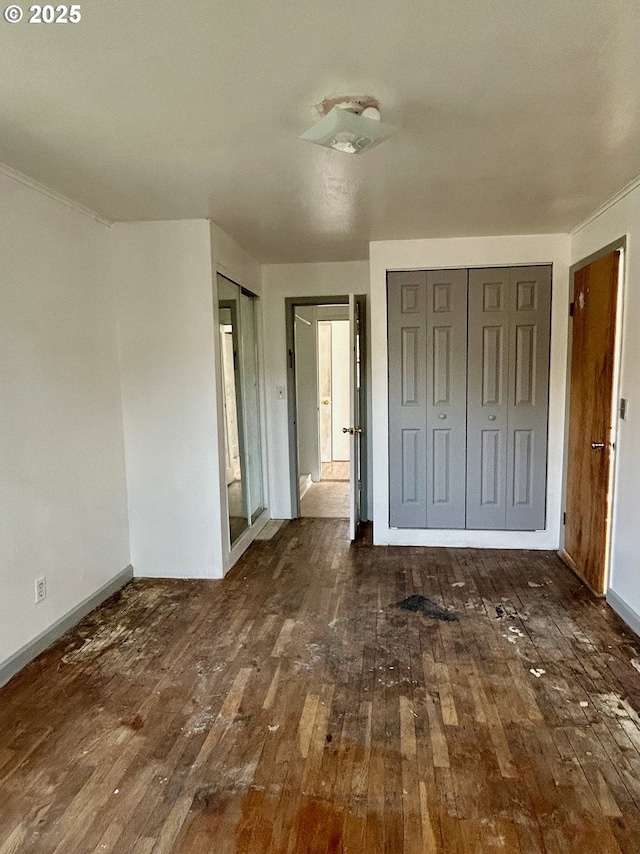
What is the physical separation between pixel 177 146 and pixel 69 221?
111cm

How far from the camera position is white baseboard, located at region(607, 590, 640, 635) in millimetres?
2736

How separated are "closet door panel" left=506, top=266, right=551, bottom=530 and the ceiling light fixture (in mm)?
2299

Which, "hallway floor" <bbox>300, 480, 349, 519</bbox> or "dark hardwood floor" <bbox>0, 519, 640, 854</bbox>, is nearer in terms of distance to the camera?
"dark hardwood floor" <bbox>0, 519, 640, 854</bbox>

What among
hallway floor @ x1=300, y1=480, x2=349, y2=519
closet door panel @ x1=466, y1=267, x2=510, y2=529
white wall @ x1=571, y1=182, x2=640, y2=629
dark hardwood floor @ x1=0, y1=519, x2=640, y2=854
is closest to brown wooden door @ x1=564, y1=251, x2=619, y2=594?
white wall @ x1=571, y1=182, x2=640, y2=629

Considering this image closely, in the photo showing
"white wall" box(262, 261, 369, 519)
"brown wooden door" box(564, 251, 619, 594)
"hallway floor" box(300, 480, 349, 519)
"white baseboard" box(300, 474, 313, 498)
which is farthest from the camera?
"white baseboard" box(300, 474, 313, 498)

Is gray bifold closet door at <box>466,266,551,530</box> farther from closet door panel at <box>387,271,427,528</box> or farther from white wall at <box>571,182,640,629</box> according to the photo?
white wall at <box>571,182,640,629</box>

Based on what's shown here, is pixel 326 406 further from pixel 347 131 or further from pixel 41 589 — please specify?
pixel 347 131

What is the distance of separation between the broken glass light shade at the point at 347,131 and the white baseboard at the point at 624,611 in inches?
105

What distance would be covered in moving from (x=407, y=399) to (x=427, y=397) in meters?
0.15

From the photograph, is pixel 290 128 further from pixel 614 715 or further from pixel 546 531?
pixel 546 531

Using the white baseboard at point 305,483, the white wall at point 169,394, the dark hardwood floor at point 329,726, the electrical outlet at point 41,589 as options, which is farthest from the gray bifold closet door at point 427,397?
the electrical outlet at point 41,589

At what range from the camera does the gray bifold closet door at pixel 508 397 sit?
3812 millimetres

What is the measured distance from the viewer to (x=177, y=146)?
85.4 inches

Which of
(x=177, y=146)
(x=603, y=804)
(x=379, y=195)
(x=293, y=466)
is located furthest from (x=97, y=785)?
(x=293, y=466)
